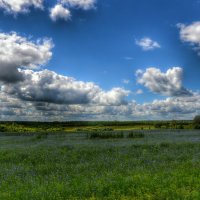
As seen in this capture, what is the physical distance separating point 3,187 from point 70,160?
1125cm

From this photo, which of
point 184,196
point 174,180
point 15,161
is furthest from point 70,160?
point 184,196

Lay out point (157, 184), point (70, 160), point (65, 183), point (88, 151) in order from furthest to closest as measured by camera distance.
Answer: point (88, 151) → point (70, 160) → point (65, 183) → point (157, 184)

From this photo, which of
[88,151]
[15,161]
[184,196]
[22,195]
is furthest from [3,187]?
[88,151]

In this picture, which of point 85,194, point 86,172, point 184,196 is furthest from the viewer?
point 86,172

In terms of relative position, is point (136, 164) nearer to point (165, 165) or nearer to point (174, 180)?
point (165, 165)

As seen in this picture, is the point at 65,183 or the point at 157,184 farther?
the point at 65,183

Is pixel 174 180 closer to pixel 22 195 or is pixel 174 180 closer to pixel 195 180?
pixel 195 180

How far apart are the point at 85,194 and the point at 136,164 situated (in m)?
10.3

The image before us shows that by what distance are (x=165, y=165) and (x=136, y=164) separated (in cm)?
246

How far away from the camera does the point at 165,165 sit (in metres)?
24.8

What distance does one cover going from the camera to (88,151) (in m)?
36.7

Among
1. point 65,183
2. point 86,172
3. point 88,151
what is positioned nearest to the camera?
point 65,183

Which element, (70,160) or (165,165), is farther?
(70,160)

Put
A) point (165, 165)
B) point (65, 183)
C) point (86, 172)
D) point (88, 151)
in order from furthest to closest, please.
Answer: point (88, 151) → point (165, 165) → point (86, 172) → point (65, 183)
